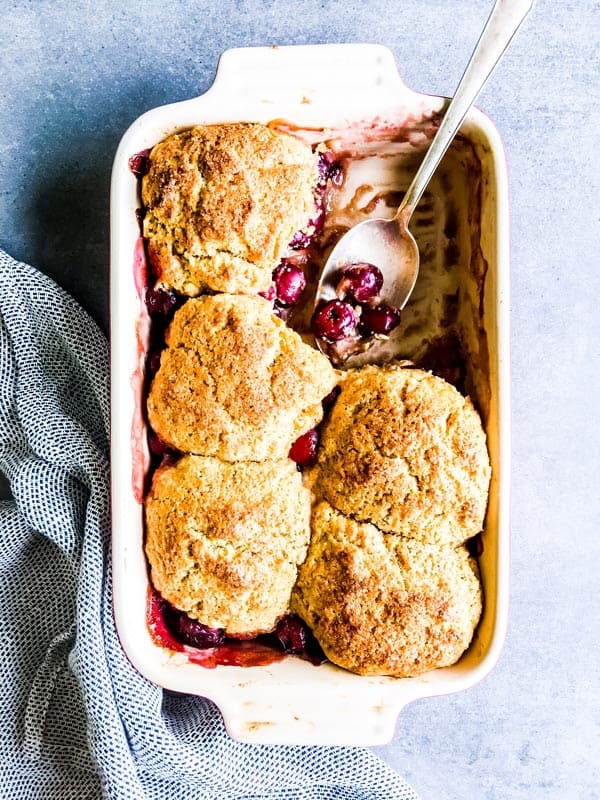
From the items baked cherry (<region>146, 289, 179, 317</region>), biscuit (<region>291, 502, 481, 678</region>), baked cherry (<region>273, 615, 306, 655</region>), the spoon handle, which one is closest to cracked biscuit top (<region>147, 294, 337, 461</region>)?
baked cherry (<region>146, 289, 179, 317</region>)

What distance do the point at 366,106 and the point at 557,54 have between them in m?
0.64

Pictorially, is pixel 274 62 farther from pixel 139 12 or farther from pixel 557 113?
pixel 557 113

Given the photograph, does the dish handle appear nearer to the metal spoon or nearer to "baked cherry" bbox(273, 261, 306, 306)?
the metal spoon

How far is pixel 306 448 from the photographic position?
1.91 metres

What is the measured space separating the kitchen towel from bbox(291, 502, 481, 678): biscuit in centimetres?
48

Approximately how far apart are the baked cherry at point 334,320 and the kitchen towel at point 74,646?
554mm

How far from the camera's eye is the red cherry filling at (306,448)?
191cm

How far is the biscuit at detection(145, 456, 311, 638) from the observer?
1.80 meters

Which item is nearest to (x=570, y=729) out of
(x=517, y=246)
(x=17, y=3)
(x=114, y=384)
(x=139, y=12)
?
(x=517, y=246)

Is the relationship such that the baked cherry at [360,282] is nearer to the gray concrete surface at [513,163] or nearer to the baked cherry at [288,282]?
the baked cherry at [288,282]

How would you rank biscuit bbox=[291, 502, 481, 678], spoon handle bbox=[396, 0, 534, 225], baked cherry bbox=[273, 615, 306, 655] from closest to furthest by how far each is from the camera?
spoon handle bbox=[396, 0, 534, 225]
biscuit bbox=[291, 502, 481, 678]
baked cherry bbox=[273, 615, 306, 655]

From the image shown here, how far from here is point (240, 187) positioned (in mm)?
1788

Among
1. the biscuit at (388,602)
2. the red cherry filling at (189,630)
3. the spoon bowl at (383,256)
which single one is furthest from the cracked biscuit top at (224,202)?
the red cherry filling at (189,630)

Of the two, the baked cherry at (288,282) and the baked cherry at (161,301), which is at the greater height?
the baked cherry at (288,282)
